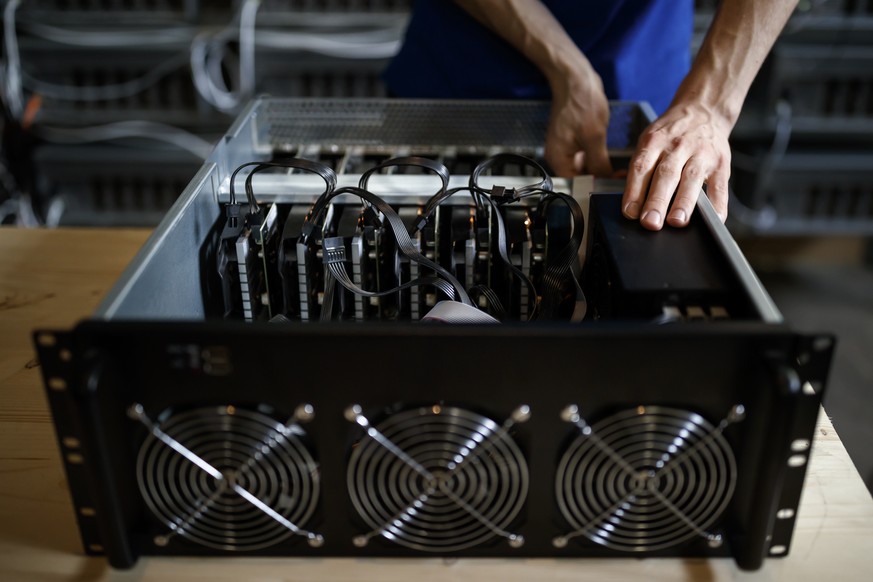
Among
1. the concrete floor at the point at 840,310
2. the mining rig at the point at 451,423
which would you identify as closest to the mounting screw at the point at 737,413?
the mining rig at the point at 451,423

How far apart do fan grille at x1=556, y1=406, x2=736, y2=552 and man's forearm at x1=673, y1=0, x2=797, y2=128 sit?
55 centimetres

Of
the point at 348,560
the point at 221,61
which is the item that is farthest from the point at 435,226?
the point at 221,61

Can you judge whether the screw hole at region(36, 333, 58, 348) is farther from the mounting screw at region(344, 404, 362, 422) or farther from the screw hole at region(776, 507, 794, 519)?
the screw hole at region(776, 507, 794, 519)

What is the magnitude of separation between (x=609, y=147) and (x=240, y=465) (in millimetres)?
754

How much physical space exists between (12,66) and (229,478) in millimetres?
1788

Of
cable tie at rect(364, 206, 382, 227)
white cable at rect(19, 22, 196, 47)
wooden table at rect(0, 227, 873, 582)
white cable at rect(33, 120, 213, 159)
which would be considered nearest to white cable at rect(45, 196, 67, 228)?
white cable at rect(33, 120, 213, 159)

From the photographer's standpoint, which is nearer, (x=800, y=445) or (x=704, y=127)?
(x=800, y=445)

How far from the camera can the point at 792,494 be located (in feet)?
2.31

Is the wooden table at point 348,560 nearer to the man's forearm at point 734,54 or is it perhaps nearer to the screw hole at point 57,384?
the screw hole at point 57,384

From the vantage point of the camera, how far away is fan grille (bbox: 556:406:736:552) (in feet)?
2.23

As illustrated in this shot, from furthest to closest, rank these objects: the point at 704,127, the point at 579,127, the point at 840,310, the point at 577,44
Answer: the point at 840,310
the point at 577,44
the point at 579,127
the point at 704,127

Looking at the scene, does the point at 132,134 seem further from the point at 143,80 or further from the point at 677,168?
the point at 677,168

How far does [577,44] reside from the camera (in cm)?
130

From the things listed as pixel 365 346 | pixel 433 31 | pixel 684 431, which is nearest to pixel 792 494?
pixel 684 431
